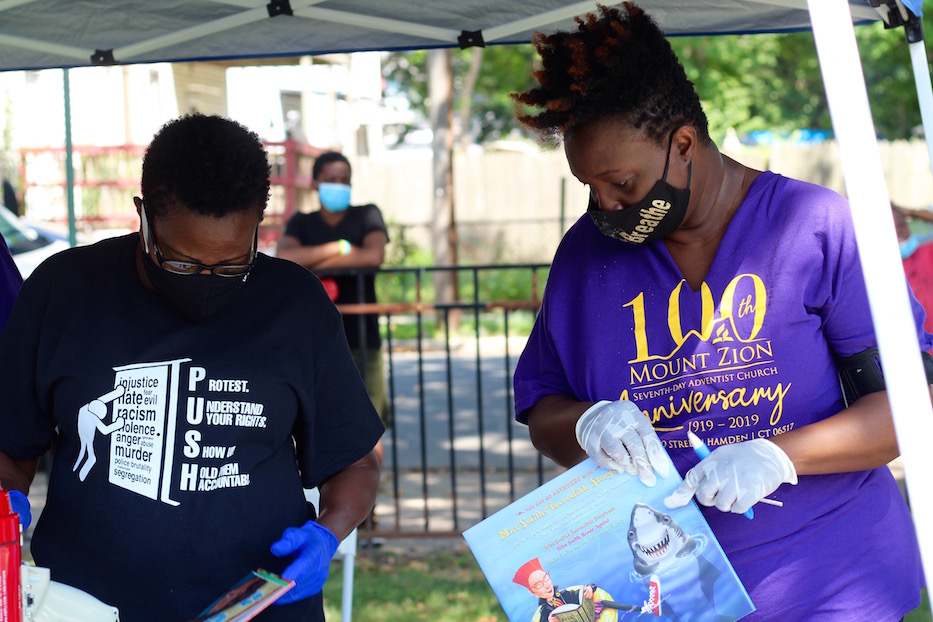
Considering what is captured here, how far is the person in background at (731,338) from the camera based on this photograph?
1.90 metres

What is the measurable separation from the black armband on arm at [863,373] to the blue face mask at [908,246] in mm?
4300

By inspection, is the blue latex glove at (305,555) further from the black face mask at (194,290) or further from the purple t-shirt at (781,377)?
the purple t-shirt at (781,377)

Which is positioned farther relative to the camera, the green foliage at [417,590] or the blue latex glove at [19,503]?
the green foliage at [417,590]

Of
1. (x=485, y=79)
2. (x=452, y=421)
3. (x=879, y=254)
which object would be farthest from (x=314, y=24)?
(x=485, y=79)

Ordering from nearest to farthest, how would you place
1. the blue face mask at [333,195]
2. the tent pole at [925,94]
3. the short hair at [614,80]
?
A: the short hair at [614,80] < the tent pole at [925,94] < the blue face mask at [333,195]

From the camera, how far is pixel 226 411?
2008 mm

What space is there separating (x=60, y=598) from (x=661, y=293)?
1.21 m

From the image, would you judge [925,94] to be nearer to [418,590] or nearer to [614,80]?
[614,80]

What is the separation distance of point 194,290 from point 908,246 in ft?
16.8

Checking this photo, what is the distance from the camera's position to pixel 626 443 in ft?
6.08

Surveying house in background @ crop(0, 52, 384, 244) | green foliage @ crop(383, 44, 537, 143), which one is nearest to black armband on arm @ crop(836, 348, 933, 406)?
house in background @ crop(0, 52, 384, 244)

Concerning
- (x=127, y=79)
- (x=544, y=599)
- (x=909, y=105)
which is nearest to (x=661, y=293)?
(x=544, y=599)

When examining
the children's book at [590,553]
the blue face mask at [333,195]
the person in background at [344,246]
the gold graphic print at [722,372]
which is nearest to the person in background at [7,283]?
the children's book at [590,553]

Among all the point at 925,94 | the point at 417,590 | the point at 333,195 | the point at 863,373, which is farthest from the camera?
the point at 333,195
